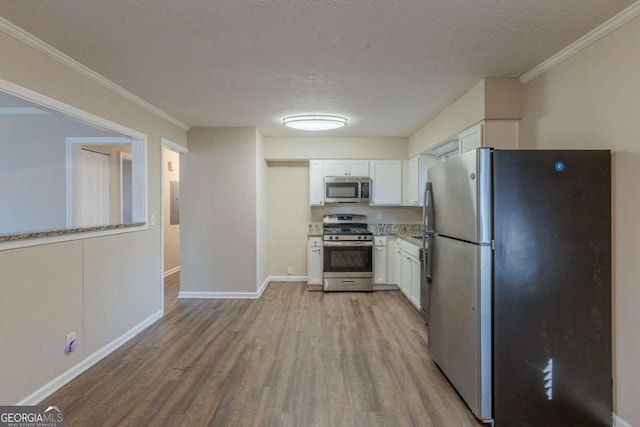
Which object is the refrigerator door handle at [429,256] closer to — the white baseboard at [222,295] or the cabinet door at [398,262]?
the cabinet door at [398,262]

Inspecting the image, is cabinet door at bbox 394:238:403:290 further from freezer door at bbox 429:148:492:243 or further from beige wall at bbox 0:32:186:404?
beige wall at bbox 0:32:186:404

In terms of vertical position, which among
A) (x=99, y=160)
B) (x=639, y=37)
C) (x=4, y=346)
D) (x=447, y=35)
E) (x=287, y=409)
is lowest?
(x=287, y=409)

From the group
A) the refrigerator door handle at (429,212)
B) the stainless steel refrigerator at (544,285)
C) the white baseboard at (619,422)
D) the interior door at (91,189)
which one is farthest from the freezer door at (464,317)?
the interior door at (91,189)

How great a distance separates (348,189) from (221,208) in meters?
2.00

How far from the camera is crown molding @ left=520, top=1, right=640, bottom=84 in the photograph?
1.78m

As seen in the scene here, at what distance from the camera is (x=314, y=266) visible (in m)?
5.14

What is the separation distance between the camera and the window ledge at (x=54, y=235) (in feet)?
6.57


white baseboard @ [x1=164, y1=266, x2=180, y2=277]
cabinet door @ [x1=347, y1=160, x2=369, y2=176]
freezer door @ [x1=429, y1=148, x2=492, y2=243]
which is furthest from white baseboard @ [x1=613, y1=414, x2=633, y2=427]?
white baseboard @ [x1=164, y1=266, x2=180, y2=277]

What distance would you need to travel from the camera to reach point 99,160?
424cm

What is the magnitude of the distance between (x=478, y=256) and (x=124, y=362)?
3.02 m

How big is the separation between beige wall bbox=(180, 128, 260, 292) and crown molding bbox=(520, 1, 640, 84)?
11.0ft

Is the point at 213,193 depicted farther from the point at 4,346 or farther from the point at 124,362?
the point at 4,346

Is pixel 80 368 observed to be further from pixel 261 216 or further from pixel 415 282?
pixel 415 282

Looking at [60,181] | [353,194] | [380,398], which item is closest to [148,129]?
[60,181]
